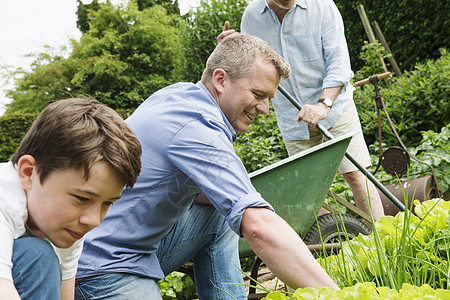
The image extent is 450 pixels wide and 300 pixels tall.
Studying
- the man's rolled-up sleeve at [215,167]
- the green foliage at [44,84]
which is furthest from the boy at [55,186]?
the green foliage at [44,84]

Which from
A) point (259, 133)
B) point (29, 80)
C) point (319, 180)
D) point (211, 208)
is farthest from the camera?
point (29, 80)

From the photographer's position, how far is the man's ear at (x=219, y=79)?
1667 mm

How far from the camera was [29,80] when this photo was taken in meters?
16.7

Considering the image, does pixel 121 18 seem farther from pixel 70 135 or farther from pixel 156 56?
pixel 70 135

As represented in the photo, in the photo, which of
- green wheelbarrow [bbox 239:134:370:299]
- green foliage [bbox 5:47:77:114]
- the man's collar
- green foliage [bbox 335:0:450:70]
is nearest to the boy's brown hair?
green wheelbarrow [bbox 239:134:370:299]

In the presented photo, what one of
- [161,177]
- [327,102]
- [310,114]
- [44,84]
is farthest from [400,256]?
[44,84]

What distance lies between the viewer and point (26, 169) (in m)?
1.11

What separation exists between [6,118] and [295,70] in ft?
32.7

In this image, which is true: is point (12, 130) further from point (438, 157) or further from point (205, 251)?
point (205, 251)

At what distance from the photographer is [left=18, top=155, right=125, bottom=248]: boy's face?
1076 mm

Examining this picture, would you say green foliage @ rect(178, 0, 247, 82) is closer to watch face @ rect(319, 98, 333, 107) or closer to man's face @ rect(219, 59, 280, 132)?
watch face @ rect(319, 98, 333, 107)

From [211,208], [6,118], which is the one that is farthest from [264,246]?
[6,118]

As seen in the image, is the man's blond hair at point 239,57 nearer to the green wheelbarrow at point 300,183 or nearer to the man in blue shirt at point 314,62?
the green wheelbarrow at point 300,183

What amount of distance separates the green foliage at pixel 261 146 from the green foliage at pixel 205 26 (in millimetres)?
1395
